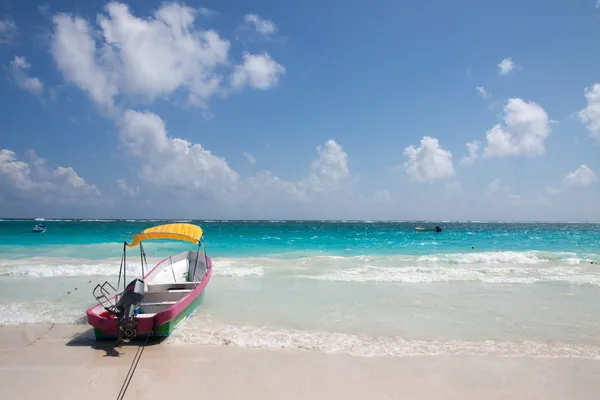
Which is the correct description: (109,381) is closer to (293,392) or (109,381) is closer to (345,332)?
(293,392)

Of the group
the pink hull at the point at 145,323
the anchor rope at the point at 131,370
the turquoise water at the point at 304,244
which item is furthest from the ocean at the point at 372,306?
the turquoise water at the point at 304,244

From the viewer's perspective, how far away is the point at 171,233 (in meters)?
10.2

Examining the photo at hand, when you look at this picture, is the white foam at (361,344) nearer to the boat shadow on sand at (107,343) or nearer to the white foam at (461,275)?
the boat shadow on sand at (107,343)

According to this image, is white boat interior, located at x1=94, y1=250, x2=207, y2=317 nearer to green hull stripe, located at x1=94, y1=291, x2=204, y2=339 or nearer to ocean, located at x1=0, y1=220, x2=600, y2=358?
green hull stripe, located at x1=94, y1=291, x2=204, y2=339

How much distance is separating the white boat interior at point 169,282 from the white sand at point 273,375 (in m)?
1.55

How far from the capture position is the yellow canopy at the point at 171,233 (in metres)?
9.88

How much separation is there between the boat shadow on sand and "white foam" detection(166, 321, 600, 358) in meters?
0.43

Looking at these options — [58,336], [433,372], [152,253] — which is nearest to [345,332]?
[433,372]

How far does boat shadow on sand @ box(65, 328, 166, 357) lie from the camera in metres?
7.88

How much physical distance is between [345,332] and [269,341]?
81.5 inches

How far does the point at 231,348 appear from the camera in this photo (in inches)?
318

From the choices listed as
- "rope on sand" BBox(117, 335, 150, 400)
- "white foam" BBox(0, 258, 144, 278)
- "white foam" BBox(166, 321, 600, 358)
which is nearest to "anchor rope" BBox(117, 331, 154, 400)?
"rope on sand" BBox(117, 335, 150, 400)

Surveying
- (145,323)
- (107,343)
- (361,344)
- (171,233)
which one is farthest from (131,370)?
(361,344)

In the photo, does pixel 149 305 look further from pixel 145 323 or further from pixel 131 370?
pixel 131 370
